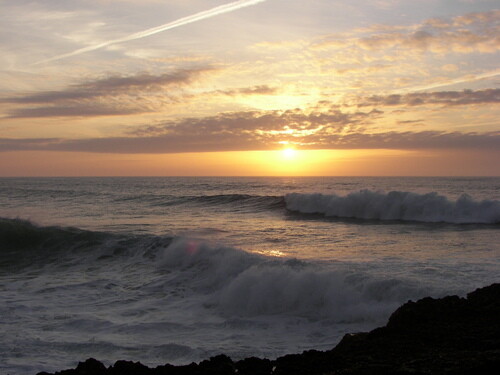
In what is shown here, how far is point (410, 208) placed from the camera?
78.0 feet

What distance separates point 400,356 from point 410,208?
20.5 m

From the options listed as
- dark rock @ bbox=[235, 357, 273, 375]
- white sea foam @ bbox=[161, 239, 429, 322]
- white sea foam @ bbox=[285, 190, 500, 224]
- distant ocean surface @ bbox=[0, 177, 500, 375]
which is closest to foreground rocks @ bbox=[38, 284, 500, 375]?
dark rock @ bbox=[235, 357, 273, 375]

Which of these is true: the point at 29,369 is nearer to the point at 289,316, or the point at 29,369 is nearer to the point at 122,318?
the point at 122,318

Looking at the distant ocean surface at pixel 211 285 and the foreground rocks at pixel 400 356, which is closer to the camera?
the foreground rocks at pixel 400 356

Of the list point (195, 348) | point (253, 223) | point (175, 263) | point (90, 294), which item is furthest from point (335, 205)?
point (195, 348)

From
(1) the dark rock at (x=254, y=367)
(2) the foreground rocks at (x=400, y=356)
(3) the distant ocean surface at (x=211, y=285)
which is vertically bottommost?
(3) the distant ocean surface at (x=211, y=285)

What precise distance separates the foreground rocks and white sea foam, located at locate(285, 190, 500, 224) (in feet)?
58.0

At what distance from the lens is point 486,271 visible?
9539 mm

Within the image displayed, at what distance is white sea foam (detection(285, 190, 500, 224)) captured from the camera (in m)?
22.0

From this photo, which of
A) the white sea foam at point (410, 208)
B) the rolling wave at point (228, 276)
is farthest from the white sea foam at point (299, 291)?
the white sea foam at point (410, 208)

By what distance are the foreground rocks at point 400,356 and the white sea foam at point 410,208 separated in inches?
696

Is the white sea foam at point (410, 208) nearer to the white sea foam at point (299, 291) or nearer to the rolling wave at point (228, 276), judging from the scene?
the rolling wave at point (228, 276)

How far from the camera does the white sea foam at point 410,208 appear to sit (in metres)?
22.0

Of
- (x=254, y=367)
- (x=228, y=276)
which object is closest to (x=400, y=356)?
(x=254, y=367)
